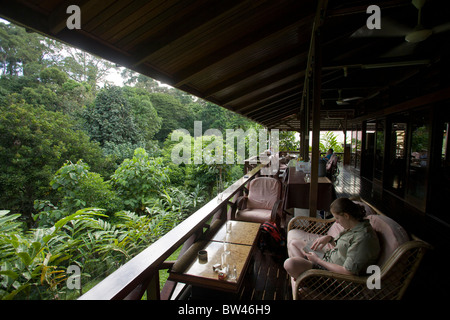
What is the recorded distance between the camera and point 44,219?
227 inches

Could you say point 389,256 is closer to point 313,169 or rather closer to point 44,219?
point 313,169

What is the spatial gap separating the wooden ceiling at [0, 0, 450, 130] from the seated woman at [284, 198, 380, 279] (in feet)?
6.11

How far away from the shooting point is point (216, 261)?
1.89m

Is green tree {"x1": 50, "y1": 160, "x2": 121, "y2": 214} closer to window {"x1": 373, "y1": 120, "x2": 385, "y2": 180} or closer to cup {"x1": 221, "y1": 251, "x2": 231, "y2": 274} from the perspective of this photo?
cup {"x1": 221, "y1": 251, "x2": 231, "y2": 274}

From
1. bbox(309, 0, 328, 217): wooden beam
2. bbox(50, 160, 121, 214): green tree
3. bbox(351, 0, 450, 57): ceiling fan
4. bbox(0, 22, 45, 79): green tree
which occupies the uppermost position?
bbox(0, 22, 45, 79): green tree

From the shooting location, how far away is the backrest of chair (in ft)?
13.1

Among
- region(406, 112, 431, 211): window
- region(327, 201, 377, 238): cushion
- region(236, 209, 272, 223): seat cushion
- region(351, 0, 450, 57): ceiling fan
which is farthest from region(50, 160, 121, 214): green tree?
region(406, 112, 431, 211): window

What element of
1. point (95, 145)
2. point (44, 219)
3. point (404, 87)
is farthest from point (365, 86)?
point (95, 145)

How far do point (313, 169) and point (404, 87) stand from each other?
3.87 meters

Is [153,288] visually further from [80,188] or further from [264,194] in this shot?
[80,188]

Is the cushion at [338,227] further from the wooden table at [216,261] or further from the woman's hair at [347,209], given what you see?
the wooden table at [216,261]

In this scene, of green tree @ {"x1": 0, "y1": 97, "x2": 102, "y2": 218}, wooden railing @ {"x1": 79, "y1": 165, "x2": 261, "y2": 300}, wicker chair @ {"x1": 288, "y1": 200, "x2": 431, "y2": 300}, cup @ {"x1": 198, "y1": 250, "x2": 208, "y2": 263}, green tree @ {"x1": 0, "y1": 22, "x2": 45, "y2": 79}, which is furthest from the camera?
green tree @ {"x1": 0, "y1": 22, "x2": 45, "y2": 79}

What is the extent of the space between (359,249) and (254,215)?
2.01m

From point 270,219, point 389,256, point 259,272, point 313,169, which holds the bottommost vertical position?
point 259,272
